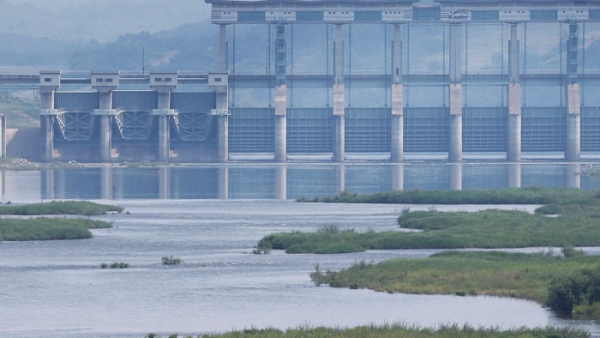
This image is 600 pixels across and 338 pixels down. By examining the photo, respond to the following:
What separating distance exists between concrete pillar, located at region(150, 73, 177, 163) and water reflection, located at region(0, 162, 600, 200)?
417 centimetres

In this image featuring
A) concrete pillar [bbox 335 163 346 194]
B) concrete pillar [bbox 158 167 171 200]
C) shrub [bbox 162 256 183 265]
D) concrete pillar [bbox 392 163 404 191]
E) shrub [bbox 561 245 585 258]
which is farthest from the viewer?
concrete pillar [bbox 392 163 404 191]

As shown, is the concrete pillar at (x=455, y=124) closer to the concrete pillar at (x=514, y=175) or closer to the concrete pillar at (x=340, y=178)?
the concrete pillar at (x=514, y=175)

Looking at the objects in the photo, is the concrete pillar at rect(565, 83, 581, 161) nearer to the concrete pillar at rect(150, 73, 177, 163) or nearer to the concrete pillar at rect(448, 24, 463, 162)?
the concrete pillar at rect(448, 24, 463, 162)

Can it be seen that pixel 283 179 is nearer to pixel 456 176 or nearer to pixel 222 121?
pixel 456 176

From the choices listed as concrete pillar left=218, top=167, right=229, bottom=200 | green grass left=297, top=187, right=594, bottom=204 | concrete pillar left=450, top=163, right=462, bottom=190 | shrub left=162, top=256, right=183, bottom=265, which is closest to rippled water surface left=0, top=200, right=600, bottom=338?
shrub left=162, top=256, right=183, bottom=265

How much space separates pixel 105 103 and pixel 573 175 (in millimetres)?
43319

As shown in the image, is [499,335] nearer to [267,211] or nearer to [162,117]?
[267,211]

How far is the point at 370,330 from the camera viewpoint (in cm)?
3103

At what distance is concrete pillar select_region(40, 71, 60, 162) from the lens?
414ft

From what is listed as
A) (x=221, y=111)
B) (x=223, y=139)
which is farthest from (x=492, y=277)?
(x=221, y=111)

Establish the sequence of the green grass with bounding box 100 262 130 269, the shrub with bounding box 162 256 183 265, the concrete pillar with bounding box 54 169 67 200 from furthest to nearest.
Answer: the concrete pillar with bounding box 54 169 67 200, the shrub with bounding box 162 256 183 265, the green grass with bounding box 100 262 130 269

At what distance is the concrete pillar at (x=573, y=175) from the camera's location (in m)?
88.2

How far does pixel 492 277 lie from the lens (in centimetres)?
3925

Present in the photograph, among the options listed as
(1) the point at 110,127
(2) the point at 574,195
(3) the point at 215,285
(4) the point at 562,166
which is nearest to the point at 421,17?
(4) the point at 562,166
